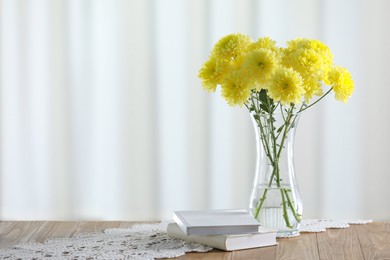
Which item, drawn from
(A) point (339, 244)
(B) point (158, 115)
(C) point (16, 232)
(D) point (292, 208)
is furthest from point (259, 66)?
(B) point (158, 115)

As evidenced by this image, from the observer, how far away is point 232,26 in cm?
322

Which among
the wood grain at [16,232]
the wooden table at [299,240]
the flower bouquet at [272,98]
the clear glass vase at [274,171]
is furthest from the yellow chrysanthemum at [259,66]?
the wood grain at [16,232]

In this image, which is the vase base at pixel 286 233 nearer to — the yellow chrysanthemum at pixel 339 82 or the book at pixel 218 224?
the book at pixel 218 224

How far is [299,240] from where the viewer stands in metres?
1.83

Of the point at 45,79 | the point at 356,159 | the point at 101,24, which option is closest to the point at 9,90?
the point at 45,79

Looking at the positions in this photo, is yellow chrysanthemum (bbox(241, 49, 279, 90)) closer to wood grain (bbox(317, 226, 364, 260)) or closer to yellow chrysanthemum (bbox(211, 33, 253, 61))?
yellow chrysanthemum (bbox(211, 33, 253, 61))

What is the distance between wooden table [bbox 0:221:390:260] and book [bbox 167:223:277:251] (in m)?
0.01

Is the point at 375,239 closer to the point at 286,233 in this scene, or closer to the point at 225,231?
the point at 286,233

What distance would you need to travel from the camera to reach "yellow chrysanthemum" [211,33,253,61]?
5.94 feet

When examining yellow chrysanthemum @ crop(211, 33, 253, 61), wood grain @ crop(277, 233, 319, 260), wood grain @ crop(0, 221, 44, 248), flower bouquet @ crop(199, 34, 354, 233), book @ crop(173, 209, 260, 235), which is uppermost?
yellow chrysanthemum @ crop(211, 33, 253, 61)

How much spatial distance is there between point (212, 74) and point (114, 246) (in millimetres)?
454

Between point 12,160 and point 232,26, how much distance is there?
1.10 m

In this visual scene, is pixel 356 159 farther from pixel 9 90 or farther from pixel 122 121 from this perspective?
pixel 9 90

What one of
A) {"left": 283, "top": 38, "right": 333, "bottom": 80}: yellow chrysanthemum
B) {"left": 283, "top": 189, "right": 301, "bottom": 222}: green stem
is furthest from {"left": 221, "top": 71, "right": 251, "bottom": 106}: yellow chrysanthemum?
{"left": 283, "top": 189, "right": 301, "bottom": 222}: green stem
